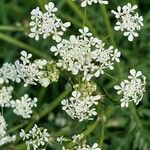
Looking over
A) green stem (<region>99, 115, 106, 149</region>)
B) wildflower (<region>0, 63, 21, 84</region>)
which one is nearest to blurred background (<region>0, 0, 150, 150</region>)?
wildflower (<region>0, 63, 21, 84</region>)

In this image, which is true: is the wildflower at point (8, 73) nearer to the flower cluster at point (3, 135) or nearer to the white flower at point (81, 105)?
the flower cluster at point (3, 135)

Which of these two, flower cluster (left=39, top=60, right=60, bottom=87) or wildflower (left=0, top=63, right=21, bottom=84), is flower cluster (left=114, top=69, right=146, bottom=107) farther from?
wildflower (left=0, top=63, right=21, bottom=84)

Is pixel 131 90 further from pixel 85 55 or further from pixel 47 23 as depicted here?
pixel 47 23

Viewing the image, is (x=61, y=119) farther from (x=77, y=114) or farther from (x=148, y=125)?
(x=77, y=114)

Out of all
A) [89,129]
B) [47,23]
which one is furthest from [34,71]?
[89,129]

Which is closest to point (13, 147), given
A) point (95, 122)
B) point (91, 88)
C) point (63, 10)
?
point (95, 122)

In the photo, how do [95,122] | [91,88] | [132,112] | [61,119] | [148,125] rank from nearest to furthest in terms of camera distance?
[91,88]
[95,122]
[132,112]
[148,125]
[61,119]
